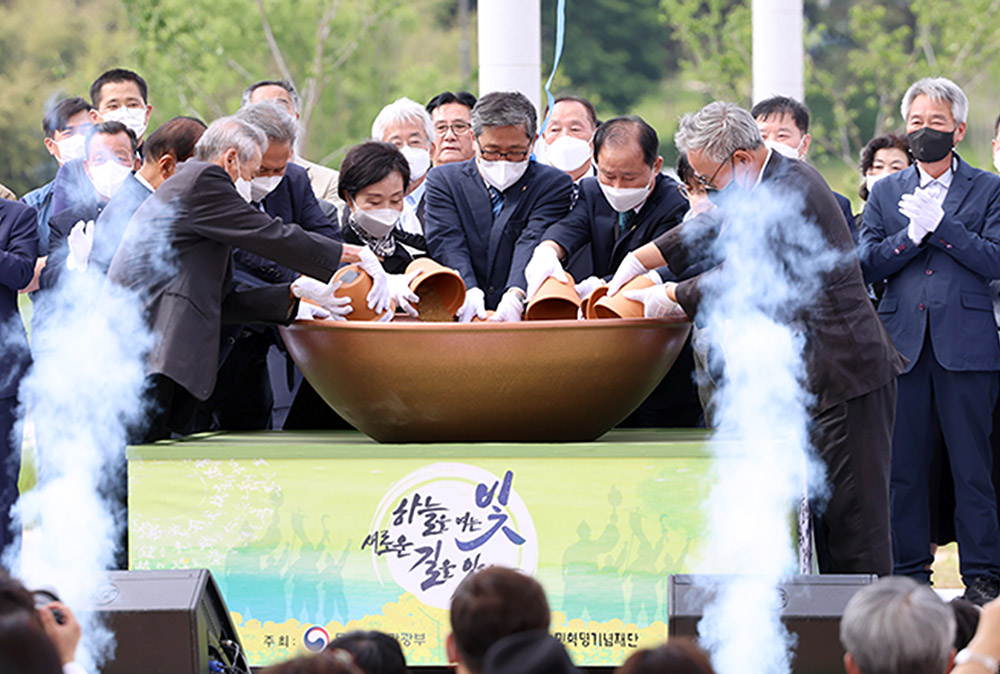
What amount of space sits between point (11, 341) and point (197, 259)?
3.96 feet

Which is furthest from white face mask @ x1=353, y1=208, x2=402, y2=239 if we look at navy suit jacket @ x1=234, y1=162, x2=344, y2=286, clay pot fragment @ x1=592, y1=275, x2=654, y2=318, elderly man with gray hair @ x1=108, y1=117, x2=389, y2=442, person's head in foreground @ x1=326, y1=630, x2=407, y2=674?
person's head in foreground @ x1=326, y1=630, x2=407, y2=674

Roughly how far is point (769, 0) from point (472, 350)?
5.30m

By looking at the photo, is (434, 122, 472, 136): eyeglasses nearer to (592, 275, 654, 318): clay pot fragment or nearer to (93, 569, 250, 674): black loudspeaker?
(592, 275, 654, 318): clay pot fragment

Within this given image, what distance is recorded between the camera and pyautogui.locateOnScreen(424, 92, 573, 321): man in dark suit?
165 inches

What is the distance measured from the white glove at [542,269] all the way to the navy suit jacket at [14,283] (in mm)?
1780

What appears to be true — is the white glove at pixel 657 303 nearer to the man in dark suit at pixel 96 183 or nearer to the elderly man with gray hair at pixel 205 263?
the elderly man with gray hair at pixel 205 263

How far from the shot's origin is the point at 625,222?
4254 millimetres

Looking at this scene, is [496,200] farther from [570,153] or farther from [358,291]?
[570,153]

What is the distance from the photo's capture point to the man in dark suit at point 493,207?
4.20m

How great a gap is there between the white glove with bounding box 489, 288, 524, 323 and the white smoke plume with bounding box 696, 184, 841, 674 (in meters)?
0.57

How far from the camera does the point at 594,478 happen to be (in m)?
3.47

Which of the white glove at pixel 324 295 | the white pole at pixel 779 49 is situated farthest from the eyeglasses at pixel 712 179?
the white pole at pixel 779 49

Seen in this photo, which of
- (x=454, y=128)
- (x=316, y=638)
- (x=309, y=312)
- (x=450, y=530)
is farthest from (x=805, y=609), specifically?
(x=454, y=128)

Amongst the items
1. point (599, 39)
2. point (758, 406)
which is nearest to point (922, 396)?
point (758, 406)
